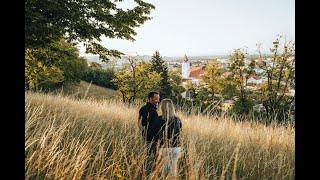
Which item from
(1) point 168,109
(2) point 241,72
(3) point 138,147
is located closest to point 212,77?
(2) point 241,72

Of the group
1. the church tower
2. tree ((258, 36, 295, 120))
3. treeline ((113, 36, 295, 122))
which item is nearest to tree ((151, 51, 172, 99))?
treeline ((113, 36, 295, 122))

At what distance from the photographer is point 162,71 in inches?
2280

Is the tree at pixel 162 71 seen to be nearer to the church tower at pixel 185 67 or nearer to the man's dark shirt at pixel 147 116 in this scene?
the man's dark shirt at pixel 147 116

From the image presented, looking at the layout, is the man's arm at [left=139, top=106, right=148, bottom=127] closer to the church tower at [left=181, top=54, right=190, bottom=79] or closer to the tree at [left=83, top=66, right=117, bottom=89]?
the tree at [left=83, top=66, right=117, bottom=89]

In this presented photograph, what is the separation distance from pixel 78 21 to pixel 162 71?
49.7 metres

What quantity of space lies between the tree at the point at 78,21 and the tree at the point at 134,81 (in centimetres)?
3238

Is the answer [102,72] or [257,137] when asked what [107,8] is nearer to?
[257,137]

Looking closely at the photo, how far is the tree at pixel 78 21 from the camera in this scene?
7812 millimetres

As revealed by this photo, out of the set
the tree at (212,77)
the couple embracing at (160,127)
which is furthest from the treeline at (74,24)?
the tree at (212,77)

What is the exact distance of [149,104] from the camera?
20.7 feet
